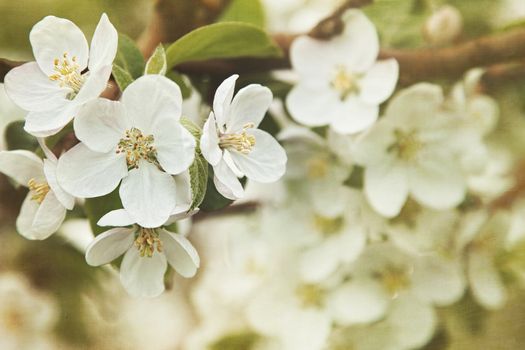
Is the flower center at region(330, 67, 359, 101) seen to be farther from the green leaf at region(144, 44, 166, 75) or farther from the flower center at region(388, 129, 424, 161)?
the green leaf at region(144, 44, 166, 75)

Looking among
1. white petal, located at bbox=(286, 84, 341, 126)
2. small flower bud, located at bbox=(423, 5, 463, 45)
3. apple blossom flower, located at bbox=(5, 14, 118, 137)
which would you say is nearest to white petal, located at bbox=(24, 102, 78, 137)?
apple blossom flower, located at bbox=(5, 14, 118, 137)

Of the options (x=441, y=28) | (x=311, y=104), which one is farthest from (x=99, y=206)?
(x=441, y=28)

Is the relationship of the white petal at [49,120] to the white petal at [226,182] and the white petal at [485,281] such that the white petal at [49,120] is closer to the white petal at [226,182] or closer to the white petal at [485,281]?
the white petal at [226,182]

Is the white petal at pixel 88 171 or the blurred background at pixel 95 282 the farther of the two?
the blurred background at pixel 95 282

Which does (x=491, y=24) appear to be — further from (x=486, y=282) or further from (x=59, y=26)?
(x=59, y=26)

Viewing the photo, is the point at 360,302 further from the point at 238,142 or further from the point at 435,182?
the point at 238,142

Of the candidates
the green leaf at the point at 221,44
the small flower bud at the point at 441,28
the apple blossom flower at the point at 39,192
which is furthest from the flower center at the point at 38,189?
the small flower bud at the point at 441,28

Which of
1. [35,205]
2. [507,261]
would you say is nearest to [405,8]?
[507,261]
